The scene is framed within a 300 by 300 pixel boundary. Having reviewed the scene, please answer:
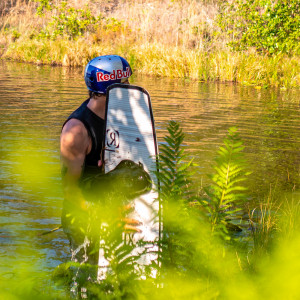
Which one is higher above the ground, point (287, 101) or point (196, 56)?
point (196, 56)

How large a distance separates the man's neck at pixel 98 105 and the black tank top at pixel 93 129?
0.09ft

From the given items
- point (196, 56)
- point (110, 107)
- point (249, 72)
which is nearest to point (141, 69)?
point (196, 56)

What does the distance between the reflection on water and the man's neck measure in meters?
0.43

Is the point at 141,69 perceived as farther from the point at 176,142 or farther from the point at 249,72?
the point at 176,142

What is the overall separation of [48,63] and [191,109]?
13.6 metres

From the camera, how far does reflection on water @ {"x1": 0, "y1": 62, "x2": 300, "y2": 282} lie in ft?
14.6

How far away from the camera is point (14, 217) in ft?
18.8

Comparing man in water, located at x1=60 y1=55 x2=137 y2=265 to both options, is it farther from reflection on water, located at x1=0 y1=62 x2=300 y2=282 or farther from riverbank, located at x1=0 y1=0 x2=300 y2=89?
riverbank, located at x1=0 y1=0 x2=300 y2=89

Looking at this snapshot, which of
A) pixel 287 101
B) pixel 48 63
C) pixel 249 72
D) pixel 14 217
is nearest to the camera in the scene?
pixel 14 217

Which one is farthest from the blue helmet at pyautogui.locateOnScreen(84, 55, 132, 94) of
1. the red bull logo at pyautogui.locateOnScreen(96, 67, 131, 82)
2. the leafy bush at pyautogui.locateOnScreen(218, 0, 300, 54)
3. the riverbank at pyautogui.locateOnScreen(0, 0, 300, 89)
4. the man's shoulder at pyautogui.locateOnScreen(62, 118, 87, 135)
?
the leafy bush at pyautogui.locateOnScreen(218, 0, 300, 54)

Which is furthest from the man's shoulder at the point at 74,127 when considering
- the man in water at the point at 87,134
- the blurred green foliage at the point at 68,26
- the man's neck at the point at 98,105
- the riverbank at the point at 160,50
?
the blurred green foliage at the point at 68,26

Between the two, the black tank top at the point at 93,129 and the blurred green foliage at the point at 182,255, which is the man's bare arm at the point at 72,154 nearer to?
the black tank top at the point at 93,129

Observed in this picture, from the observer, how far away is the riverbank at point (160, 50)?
65.4ft

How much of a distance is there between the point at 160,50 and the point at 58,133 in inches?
495
